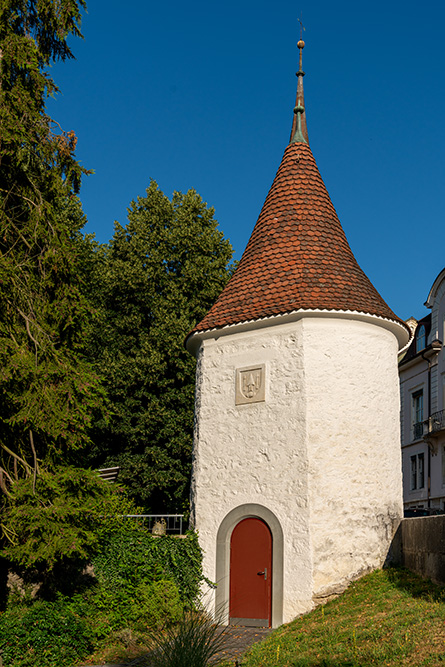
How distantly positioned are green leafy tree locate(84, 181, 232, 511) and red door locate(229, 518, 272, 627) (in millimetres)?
6292

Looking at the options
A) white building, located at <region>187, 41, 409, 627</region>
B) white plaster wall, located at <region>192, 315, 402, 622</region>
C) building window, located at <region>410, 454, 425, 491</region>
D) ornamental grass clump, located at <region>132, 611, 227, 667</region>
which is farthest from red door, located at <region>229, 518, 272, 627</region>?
building window, located at <region>410, 454, 425, 491</region>

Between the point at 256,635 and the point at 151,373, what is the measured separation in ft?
32.1

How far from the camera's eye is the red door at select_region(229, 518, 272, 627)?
1229cm

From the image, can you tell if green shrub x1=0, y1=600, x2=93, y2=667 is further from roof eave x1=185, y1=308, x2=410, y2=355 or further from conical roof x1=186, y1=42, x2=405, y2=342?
conical roof x1=186, y1=42, x2=405, y2=342

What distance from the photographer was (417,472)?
2709 centimetres

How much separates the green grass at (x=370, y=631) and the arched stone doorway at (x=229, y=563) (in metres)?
0.63

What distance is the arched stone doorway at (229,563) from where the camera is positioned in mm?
12039

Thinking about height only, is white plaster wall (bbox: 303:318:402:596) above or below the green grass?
above

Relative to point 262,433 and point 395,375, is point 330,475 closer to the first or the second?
point 262,433

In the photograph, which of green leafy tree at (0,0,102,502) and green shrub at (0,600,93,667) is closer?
green shrub at (0,600,93,667)

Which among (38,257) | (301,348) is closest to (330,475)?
(301,348)

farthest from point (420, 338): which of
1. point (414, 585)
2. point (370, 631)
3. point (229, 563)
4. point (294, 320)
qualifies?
point (370, 631)

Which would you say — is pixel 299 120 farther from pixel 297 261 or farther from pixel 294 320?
pixel 294 320

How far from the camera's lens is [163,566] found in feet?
42.9
